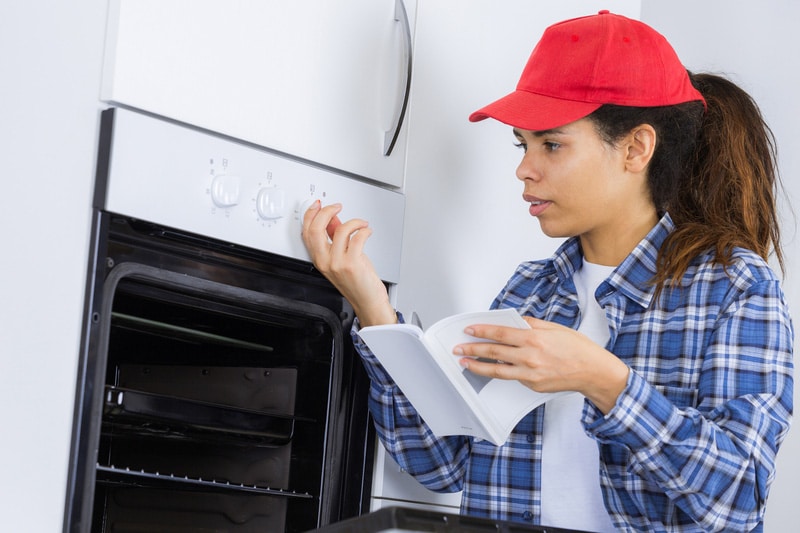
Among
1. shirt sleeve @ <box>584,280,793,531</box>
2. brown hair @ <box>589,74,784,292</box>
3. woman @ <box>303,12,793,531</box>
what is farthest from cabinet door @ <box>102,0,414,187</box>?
shirt sleeve @ <box>584,280,793,531</box>

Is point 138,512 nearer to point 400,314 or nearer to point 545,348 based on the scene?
point 400,314

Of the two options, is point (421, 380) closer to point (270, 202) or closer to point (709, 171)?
point (270, 202)

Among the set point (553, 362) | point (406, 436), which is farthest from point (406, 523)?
point (406, 436)

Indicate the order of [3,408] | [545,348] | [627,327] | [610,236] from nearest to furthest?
1. [3,408]
2. [545,348]
3. [627,327]
4. [610,236]

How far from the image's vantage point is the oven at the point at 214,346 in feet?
3.63

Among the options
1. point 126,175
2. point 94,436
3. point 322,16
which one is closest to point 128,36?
point 126,175

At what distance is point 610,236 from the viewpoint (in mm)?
1452

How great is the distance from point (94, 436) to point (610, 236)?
2.63 ft

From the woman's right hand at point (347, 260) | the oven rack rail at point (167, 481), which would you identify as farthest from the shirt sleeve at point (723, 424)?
the oven rack rail at point (167, 481)

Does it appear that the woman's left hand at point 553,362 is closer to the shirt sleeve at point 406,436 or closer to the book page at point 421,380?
the book page at point 421,380

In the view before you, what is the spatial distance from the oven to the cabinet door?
0.03m

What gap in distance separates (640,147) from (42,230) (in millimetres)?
838

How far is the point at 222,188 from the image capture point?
1.22 metres

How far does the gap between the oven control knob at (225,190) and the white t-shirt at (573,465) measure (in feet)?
1.81
